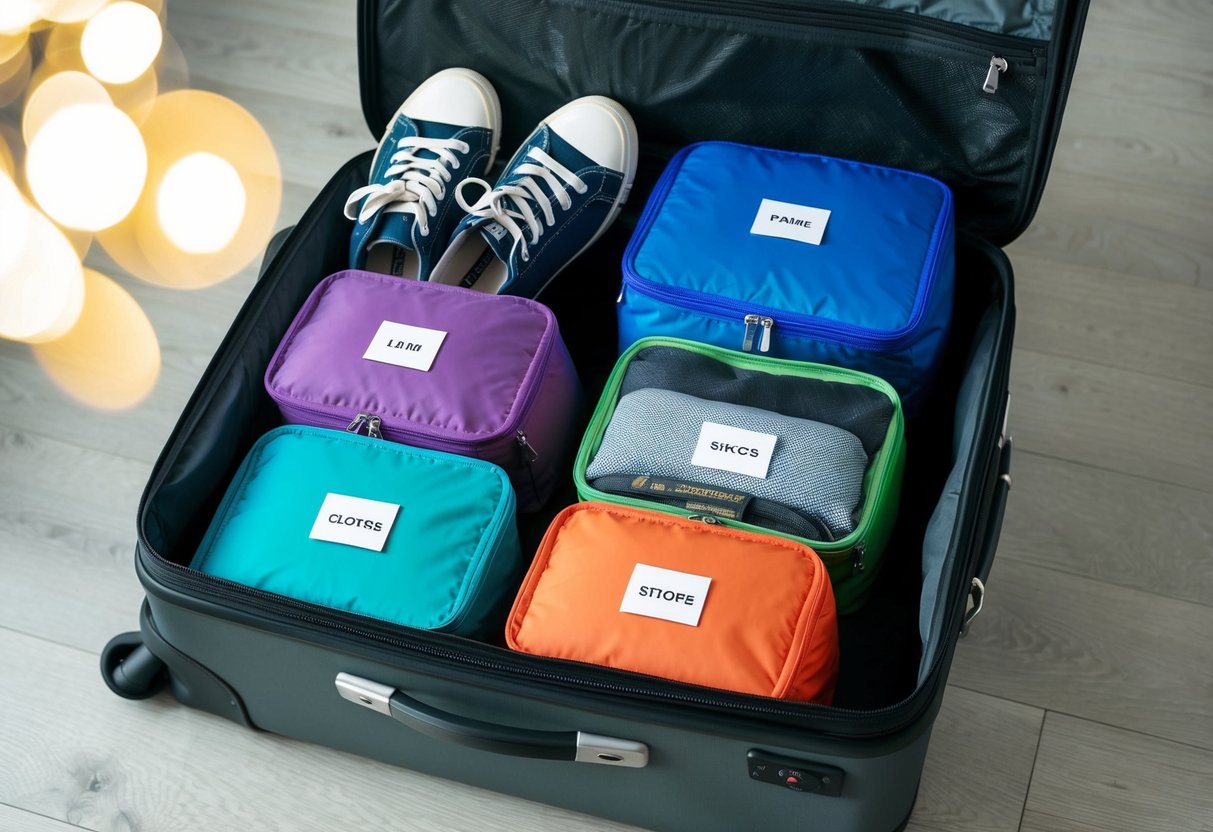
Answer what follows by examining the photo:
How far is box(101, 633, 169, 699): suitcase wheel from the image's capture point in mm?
1268

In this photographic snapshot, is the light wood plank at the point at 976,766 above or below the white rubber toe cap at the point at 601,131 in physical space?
below

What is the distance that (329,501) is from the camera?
3.84ft

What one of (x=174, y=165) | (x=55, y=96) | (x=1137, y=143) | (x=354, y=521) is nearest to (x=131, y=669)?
(x=354, y=521)

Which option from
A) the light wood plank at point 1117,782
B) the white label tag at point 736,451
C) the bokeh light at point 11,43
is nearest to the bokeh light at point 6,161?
the bokeh light at point 11,43

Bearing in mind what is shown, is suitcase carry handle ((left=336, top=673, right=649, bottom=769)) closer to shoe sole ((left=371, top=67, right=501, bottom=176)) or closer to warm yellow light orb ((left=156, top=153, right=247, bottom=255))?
shoe sole ((left=371, top=67, right=501, bottom=176))

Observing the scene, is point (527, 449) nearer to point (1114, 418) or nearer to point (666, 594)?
point (666, 594)

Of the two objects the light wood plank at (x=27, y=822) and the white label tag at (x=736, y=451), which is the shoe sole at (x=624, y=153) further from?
the light wood plank at (x=27, y=822)

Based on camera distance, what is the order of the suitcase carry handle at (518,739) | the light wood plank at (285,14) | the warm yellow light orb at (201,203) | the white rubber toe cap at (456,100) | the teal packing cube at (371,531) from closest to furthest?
the suitcase carry handle at (518,739) → the teal packing cube at (371,531) → the white rubber toe cap at (456,100) → the warm yellow light orb at (201,203) → the light wood plank at (285,14)

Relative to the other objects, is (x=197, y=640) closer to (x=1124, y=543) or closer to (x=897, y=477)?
(x=897, y=477)

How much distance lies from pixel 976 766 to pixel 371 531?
2.17 feet

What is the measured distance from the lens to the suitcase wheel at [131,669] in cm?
127

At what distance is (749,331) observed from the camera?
4.17 ft

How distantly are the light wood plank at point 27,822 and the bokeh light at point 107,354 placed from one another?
20.6 inches

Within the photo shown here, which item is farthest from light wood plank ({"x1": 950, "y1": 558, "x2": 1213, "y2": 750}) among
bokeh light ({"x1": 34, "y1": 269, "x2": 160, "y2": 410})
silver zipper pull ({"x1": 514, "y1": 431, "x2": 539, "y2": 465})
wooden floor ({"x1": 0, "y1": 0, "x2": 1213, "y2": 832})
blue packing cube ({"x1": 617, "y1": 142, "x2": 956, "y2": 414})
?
bokeh light ({"x1": 34, "y1": 269, "x2": 160, "y2": 410})
